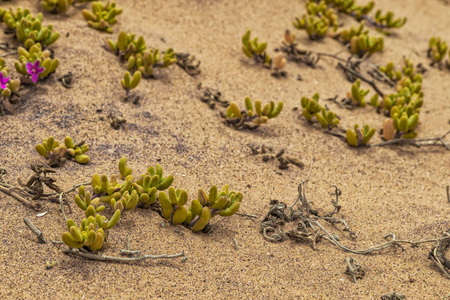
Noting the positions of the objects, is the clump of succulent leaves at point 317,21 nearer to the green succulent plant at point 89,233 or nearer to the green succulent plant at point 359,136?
the green succulent plant at point 359,136

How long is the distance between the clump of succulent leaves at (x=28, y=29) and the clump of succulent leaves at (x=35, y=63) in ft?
0.52

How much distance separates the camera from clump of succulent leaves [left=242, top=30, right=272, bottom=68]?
15.5 feet

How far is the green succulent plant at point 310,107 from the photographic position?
4.09 m

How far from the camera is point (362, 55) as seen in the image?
538 cm

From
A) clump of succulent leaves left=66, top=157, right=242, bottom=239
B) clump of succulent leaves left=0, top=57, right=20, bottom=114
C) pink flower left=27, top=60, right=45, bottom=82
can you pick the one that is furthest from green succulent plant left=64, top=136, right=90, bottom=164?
pink flower left=27, top=60, right=45, bottom=82

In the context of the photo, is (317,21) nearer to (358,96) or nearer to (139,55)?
(358,96)

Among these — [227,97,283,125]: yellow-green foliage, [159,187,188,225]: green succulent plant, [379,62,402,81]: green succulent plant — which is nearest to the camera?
[159,187,188,225]: green succulent plant

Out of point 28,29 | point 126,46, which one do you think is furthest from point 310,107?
point 28,29

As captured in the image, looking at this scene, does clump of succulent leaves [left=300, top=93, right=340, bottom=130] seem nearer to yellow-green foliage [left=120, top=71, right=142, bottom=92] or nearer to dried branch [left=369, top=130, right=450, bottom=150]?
dried branch [left=369, top=130, right=450, bottom=150]

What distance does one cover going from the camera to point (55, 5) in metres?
4.62

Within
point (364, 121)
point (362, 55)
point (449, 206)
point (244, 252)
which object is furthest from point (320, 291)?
point (362, 55)

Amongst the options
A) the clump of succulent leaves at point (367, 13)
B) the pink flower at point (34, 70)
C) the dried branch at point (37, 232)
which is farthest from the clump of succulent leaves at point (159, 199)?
the clump of succulent leaves at point (367, 13)

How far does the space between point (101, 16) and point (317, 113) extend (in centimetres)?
223

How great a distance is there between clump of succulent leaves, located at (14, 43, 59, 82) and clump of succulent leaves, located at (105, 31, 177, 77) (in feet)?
2.01
